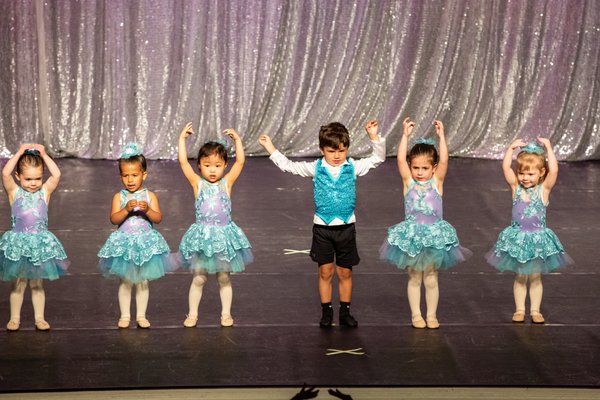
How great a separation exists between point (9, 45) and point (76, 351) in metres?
6.24

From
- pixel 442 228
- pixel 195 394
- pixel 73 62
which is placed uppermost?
pixel 73 62

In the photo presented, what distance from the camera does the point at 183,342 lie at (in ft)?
17.3

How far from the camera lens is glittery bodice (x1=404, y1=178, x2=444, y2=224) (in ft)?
18.0

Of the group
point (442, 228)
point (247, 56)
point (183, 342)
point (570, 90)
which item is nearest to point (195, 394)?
point (183, 342)

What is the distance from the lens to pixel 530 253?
552cm

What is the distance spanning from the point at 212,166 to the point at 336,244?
2.36ft

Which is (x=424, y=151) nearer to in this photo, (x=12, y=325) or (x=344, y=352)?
(x=344, y=352)

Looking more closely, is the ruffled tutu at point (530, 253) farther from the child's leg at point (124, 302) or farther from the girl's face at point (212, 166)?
the child's leg at point (124, 302)

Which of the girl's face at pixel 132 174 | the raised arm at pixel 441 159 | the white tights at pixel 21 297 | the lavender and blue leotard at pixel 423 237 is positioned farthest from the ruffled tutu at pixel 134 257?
the raised arm at pixel 441 159

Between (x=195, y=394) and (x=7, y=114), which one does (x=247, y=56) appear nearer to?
(x=7, y=114)

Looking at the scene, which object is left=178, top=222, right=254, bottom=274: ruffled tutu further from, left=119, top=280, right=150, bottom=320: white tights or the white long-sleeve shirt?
the white long-sleeve shirt

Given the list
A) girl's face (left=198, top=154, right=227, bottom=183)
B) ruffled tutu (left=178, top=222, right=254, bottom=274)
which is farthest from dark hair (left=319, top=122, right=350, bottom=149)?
ruffled tutu (left=178, top=222, right=254, bottom=274)

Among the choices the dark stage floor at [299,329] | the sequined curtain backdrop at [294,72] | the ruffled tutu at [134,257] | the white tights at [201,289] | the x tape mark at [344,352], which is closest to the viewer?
the dark stage floor at [299,329]

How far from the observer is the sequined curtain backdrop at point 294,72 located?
Result: 1080 cm
